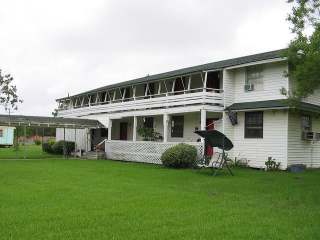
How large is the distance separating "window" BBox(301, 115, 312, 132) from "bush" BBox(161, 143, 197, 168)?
5797mm

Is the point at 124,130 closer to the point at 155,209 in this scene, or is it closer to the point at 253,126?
the point at 253,126

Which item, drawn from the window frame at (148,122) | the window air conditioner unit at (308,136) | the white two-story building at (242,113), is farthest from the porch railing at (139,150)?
the window air conditioner unit at (308,136)

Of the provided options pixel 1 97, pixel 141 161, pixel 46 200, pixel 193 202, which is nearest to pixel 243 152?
pixel 141 161

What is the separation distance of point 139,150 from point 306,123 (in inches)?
411

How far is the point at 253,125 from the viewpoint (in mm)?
24125

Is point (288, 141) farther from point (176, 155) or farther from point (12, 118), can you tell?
point (12, 118)

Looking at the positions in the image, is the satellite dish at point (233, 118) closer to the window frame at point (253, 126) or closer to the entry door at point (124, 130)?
the window frame at point (253, 126)

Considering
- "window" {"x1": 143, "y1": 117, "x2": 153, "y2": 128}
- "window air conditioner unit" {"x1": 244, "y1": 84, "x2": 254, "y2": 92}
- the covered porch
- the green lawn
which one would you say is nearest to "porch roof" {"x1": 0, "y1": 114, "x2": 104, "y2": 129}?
the covered porch

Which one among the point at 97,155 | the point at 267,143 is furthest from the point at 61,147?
the point at 267,143

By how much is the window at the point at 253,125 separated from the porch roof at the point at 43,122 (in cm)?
1371

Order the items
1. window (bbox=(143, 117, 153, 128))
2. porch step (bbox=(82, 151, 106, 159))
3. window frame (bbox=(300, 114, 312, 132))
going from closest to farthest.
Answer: window frame (bbox=(300, 114, 312, 132)), porch step (bbox=(82, 151, 106, 159)), window (bbox=(143, 117, 153, 128))

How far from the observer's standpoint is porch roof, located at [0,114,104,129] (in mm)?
29500

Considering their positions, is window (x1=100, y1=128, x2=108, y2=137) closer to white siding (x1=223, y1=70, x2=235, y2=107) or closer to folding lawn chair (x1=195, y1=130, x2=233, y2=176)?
white siding (x1=223, y1=70, x2=235, y2=107)

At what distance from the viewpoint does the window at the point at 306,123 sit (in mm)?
A: 23567
